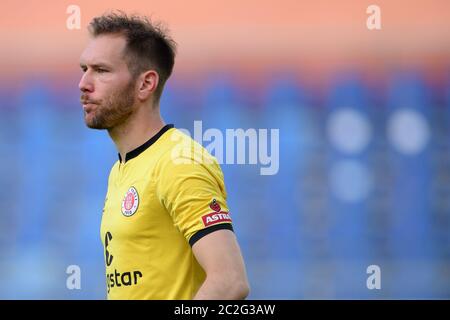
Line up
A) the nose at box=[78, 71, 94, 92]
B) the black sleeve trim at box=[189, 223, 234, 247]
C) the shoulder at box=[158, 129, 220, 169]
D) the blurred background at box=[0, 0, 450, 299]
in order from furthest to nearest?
the blurred background at box=[0, 0, 450, 299] < the nose at box=[78, 71, 94, 92] < the shoulder at box=[158, 129, 220, 169] < the black sleeve trim at box=[189, 223, 234, 247]

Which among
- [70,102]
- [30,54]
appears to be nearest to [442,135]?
[70,102]

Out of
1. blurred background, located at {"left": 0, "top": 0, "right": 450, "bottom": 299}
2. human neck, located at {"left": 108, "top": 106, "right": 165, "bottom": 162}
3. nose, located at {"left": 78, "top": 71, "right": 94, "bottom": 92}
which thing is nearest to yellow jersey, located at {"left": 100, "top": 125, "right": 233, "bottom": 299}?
human neck, located at {"left": 108, "top": 106, "right": 165, "bottom": 162}

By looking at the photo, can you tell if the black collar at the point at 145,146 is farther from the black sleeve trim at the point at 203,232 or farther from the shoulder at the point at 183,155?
the black sleeve trim at the point at 203,232

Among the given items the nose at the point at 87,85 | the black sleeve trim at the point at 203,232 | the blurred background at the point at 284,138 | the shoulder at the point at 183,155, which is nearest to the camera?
the black sleeve trim at the point at 203,232

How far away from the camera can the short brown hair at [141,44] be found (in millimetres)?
2111

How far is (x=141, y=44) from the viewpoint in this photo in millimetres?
2146

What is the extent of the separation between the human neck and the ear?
0.12ft

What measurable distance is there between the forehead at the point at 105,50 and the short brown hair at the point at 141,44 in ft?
0.06

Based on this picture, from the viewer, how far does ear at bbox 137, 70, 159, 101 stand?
2086 millimetres

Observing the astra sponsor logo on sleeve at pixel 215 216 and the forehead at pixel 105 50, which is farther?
the forehead at pixel 105 50

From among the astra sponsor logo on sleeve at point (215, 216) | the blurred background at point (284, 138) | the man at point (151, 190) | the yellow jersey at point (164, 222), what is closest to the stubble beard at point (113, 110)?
the man at point (151, 190)

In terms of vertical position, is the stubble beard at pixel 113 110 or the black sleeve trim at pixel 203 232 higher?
the stubble beard at pixel 113 110

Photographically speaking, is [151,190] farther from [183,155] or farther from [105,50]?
[105,50]

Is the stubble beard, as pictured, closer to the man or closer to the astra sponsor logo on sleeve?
the man
